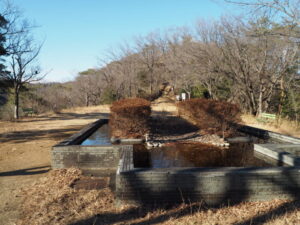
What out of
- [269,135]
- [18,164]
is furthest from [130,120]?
[269,135]

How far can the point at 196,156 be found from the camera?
19.6 ft

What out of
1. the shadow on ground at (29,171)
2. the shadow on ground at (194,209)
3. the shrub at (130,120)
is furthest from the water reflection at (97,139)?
the shadow on ground at (194,209)

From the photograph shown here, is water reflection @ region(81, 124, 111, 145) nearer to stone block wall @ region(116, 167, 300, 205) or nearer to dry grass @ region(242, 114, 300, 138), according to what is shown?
stone block wall @ region(116, 167, 300, 205)

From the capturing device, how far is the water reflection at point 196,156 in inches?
211

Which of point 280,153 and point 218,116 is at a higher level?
point 218,116

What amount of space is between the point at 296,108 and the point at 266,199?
1299 centimetres

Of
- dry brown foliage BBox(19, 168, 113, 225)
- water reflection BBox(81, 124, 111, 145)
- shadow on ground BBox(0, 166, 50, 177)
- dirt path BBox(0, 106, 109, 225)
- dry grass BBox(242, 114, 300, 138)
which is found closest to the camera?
dry brown foliage BBox(19, 168, 113, 225)

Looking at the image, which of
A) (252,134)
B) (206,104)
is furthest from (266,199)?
(252,134)

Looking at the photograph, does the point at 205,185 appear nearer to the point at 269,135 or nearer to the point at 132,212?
the point at 132,212

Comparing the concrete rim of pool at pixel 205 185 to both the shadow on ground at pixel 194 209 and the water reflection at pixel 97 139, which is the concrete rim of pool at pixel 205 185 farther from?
the water reflection at pixel 97 139

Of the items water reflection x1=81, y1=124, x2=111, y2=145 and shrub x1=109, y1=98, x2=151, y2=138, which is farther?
shrub x1=109, y1=98, x2=151, y2=138

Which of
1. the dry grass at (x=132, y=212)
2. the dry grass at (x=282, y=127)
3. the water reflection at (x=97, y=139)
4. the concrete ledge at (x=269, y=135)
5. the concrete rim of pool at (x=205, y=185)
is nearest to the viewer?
the dry grass at (x=132, y=212)

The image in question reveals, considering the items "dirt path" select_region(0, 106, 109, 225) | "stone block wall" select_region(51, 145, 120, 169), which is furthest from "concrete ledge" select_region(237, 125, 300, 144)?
"dirt path" select_region(0, 106, 109, 225)

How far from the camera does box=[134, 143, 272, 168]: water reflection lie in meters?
5.36
